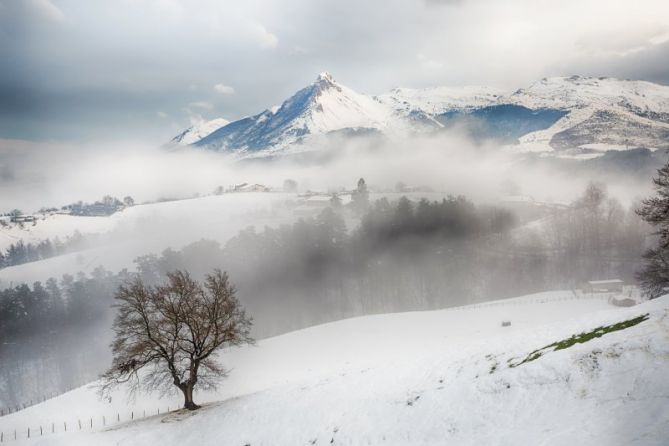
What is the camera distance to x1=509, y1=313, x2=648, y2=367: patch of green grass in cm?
1803

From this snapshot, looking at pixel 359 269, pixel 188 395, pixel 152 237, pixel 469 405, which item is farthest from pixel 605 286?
pixel 152 237

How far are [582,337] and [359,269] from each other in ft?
253

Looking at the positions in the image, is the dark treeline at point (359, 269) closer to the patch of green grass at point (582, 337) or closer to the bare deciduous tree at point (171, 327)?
the bare deciduous tree at point (171, 327)

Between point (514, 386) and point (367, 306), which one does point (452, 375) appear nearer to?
point (514, 386)

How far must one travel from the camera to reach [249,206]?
19912 cm

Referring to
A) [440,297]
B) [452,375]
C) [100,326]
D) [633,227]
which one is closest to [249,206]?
[100,326]

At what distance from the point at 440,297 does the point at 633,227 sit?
214ft

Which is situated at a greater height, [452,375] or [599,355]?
[599,355]

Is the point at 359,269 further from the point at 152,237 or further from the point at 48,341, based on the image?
the point at 152,237

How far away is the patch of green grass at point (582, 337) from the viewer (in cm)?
1803

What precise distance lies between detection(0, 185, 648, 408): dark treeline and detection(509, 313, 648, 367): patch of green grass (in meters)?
72.1

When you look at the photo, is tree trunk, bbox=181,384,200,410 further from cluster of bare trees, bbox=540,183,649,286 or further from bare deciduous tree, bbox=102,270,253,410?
cluster of bare trees, bbox=540,183,649,286

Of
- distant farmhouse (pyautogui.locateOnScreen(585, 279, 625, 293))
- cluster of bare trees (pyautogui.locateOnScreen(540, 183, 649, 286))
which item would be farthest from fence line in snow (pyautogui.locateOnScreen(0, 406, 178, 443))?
cluster of bare trees (pyautogui.locateOnScreen(540, 183, 649, 286))

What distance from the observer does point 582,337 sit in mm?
18859
